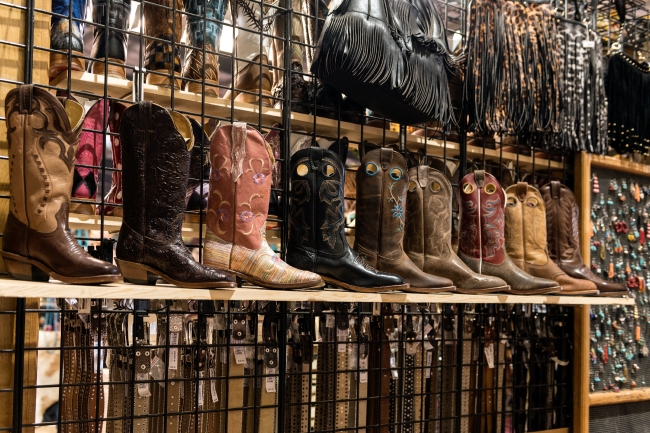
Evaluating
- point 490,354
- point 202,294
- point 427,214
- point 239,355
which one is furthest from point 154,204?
point 490,354

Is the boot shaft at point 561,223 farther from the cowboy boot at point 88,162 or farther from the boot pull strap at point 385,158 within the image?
the cowboy boot at point 88,162

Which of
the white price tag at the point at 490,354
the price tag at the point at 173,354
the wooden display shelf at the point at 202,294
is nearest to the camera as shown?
the wooden display shelf at the point at 202,294

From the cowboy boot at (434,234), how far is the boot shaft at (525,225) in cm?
37

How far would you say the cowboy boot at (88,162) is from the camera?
2.18 m

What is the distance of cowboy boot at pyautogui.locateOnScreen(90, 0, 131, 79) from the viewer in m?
2.25

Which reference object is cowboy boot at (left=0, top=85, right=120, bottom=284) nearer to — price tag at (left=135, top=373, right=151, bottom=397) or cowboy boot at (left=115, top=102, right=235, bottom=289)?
cowboy boot at (left=115, top=102, right=235, bottom=289)

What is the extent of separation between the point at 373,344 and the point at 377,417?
0.29m

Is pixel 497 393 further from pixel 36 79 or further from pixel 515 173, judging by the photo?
pixel 36 79

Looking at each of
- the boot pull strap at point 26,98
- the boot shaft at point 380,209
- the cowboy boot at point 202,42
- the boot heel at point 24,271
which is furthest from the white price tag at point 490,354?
the boot pull strap at point 26,98

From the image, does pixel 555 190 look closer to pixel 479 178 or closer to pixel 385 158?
pixel 479 178

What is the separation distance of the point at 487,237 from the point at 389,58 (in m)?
0.84

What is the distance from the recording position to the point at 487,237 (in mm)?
2729

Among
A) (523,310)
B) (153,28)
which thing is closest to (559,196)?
(523,310)

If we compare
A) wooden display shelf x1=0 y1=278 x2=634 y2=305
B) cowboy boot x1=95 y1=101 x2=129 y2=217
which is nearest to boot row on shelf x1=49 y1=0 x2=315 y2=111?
cowboy boot x1=95 y1=101 x2=129 y2=217
